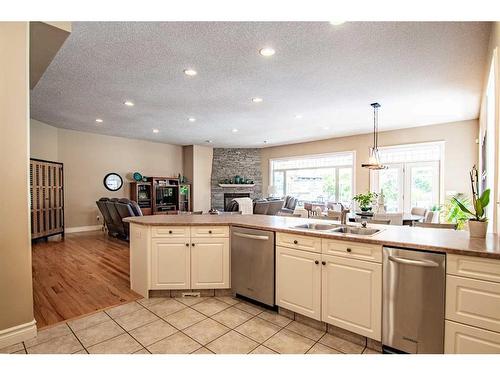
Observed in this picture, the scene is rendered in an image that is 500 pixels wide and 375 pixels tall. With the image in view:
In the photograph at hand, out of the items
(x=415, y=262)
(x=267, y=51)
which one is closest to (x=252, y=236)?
(x=415, y=262)

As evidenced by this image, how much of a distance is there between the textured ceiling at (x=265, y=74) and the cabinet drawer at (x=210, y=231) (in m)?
1.92

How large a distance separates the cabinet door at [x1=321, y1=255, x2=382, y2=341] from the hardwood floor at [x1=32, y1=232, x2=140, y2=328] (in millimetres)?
2112

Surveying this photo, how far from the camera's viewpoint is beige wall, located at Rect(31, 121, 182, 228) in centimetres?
638

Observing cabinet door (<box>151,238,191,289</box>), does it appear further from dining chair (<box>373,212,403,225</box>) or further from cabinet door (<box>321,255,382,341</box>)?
dining chair (<box>373,212,403,225</box>)

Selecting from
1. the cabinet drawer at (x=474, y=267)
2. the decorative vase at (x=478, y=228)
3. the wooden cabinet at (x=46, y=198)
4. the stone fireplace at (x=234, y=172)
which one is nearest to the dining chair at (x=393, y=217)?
the decorative vase at (x=478, y=228)

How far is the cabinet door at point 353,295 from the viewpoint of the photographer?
6.30ft

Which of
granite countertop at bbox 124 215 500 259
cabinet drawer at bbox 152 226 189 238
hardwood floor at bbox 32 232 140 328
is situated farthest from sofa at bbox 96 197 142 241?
granite countertop at bbox 124 215 500 259

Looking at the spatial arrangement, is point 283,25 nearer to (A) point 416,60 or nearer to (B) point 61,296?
(A) point 416,60

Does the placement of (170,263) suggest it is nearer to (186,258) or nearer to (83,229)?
(186,258)

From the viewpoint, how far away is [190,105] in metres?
4.70
